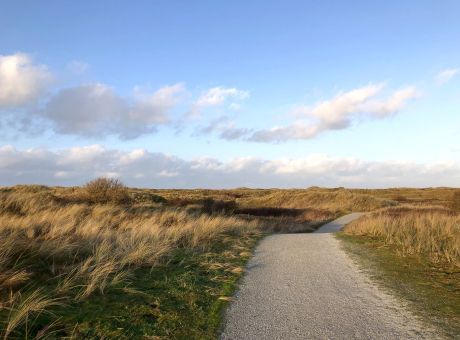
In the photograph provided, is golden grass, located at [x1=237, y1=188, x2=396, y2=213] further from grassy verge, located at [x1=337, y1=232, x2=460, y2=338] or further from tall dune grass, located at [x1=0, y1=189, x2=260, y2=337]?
tall dune grass, located at [x1=0, y1=189, x2=260, y2=337]

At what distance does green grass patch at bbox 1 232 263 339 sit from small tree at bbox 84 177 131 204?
16945 millimetres

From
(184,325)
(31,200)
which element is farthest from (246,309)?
(31,200)

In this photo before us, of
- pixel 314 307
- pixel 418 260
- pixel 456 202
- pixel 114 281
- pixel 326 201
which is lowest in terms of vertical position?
pixel 314 307

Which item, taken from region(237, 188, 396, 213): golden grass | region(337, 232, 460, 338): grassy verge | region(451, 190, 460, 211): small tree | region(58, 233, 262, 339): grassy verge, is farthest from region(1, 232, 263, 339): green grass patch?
region(237, 188, 396, 213): golden grass

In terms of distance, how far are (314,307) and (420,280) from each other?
3.39 m

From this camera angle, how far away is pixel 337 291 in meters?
8.02

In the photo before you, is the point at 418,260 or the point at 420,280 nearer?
the point at 420,280

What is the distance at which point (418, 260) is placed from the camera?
11422 mm

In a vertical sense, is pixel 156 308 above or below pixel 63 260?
below

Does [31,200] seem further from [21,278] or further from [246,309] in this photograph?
[246,309]

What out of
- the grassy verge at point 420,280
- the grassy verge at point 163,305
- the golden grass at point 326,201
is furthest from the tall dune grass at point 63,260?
the golden grass at point 326,201

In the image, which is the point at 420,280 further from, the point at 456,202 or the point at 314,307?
the point at 456,202

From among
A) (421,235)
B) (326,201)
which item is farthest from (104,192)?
(326,201)

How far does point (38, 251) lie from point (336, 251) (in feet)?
28.5
